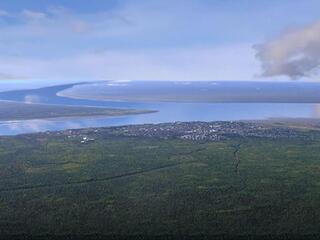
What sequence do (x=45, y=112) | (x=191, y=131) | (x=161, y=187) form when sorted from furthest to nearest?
1. (x=45, y=112)
2. (x=191, y=131)
3. (x=161, y=187)

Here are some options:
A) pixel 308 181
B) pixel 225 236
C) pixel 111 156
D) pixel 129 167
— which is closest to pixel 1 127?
pixel 111 156

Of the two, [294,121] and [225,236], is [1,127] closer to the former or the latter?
[294,121]

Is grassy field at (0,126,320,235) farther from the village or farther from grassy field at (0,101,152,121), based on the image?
grassy field at (0,101,152,121)

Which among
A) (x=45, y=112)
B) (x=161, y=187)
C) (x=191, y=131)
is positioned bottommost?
(x=161, y=187)

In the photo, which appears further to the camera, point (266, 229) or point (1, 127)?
point (1, 127)

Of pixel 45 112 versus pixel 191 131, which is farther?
pixel 45 112

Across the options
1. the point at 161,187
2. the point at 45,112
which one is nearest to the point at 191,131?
the point at 161,187

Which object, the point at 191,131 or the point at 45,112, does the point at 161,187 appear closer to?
the point at 191,131

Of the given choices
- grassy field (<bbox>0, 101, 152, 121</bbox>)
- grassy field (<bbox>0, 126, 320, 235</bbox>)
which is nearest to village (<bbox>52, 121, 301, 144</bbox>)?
grassy field (<bbox>0, 126, 320, 235</bbox>)
